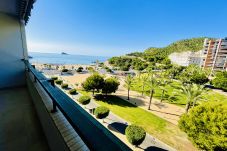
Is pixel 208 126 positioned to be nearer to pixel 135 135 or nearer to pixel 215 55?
pixel 135 135

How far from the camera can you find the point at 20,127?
288 centimetres

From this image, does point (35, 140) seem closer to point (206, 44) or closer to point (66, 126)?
point (66, 126)

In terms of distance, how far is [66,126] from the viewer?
1.60 meters

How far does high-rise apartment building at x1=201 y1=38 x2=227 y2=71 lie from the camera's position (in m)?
47.3

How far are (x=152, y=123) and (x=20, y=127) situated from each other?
1377 cm

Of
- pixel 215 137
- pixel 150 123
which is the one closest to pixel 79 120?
pixel 215 137

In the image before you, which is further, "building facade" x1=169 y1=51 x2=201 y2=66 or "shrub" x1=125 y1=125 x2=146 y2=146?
"building facade" x1=169 y1=51 x2=201 y2=66

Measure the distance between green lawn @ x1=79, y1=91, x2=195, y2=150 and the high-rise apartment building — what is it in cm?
4592

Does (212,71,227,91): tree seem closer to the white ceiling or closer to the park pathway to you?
the park pathway

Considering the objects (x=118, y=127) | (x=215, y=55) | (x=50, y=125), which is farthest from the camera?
(x=215, y=55)

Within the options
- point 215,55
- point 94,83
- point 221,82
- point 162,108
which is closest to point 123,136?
point 162,108

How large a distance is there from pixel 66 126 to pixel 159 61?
241 feet

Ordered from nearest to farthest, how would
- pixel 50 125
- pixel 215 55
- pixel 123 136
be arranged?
pixel 50 125 → pixel 123 136 → pixel 215 55

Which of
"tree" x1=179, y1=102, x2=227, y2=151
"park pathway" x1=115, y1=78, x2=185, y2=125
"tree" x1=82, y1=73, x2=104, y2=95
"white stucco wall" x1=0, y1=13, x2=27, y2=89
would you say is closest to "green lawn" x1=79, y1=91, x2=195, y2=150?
"park pathway" x1=115, y1=78, x2=185, y2=125
